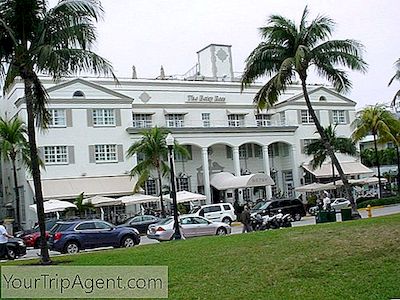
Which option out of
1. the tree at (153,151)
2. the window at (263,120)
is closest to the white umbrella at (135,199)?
the tree at (153,151)

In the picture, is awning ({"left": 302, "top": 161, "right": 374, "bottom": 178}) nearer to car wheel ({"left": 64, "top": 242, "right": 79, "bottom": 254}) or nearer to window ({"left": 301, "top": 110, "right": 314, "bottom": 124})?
window ({"left": 301, "top": 110, "right": 314, "bottom": 124})

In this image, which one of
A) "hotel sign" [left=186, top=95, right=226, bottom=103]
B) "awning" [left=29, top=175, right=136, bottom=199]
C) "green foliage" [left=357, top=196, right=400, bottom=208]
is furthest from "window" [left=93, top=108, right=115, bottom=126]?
"green foliage" [left=357, top=196, right=400, bottom=208]

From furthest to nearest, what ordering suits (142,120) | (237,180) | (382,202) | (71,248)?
(142,120) < (237,180) < (382,202) < (71,248)

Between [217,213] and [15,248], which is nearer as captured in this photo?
[15,248]

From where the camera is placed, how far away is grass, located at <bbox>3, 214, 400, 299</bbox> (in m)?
Answer: 10.1

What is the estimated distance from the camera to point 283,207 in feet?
124

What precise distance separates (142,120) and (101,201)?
35.1ft

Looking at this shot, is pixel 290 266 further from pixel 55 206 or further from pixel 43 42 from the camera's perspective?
pixel 55 206

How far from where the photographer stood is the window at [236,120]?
54750 millimetres

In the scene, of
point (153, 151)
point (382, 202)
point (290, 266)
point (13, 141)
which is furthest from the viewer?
point (382, 202)

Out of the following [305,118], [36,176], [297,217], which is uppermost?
[305,118]

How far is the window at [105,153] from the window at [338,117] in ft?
76.6

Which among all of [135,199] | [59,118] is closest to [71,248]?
[135,199]

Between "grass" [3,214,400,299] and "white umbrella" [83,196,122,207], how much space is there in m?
25.5
